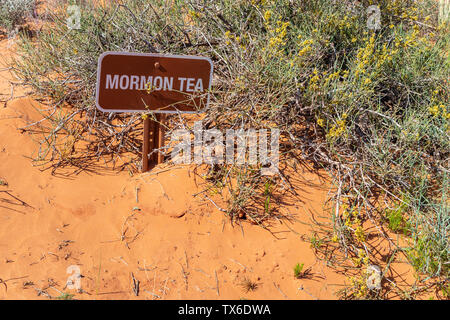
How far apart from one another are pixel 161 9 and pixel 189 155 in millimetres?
1656

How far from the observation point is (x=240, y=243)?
2.55 meters

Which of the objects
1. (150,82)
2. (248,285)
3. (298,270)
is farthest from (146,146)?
(298,270)

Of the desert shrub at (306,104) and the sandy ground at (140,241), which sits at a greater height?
the desert shrub at (306,104)

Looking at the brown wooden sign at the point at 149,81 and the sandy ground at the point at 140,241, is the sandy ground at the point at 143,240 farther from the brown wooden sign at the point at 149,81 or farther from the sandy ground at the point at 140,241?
the brown wooden sign at the point at 149,81

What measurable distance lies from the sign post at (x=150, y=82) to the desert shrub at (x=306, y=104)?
29cm

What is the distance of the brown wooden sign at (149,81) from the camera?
2.57 m

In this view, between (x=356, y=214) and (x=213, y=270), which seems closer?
(x=213, y=270)

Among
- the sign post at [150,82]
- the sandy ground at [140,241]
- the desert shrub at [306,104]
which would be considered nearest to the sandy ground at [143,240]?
the sandy ground at [140,241]

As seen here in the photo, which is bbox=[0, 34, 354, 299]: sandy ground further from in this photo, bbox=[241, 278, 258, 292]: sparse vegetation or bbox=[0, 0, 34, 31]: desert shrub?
bbox=[0, 0, 34, 31]: desert shrub

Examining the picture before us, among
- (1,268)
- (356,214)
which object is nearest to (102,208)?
(1,268)

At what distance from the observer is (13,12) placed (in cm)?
512

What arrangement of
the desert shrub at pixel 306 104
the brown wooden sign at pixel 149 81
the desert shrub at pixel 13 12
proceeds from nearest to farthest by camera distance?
the brown wooden sign at pixel 149 81, the desert shrub at pixel 306 104, the desert shrub at pixel 13 12

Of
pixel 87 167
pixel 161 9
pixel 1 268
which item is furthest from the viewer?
pixel 161 9

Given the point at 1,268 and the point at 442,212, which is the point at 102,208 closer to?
the point at 1,268
